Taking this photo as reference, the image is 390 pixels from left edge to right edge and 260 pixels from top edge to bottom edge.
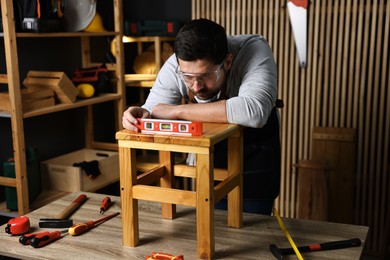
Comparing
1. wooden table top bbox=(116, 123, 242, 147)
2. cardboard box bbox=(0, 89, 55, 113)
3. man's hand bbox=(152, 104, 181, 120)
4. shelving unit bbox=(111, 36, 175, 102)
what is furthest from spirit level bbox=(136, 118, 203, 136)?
shelving unit bbox=(111, 36, 175, 102)

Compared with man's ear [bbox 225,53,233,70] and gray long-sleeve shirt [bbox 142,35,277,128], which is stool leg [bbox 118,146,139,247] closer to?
gray long-sleeve shirt [bbox 142,35,277,128]

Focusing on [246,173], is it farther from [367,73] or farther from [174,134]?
[367,73]

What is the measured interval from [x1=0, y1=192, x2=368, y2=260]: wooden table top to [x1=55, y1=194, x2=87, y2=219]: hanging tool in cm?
3

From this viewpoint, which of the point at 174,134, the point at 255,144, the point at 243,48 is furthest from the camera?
the point at 255,144

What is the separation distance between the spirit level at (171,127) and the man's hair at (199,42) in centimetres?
36

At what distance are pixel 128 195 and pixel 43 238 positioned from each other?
33 centimetres

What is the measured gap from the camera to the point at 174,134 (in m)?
1.62

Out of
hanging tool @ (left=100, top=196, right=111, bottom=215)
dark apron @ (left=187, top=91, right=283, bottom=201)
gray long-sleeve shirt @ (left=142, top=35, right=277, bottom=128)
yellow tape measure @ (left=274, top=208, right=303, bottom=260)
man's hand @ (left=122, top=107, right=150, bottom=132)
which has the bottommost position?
hanging tool @ (left=100, top=196, right=111, bottom=215)

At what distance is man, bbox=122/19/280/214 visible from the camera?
1.84 meters

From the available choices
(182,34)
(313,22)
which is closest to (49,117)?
(313,22)

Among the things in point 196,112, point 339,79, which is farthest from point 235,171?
point 339,79

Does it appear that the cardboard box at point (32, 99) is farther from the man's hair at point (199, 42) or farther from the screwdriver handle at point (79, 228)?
the man's hair at point (199, 42)

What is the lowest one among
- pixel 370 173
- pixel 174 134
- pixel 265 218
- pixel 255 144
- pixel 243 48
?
pixel 370 173

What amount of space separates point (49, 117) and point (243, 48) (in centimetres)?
242
